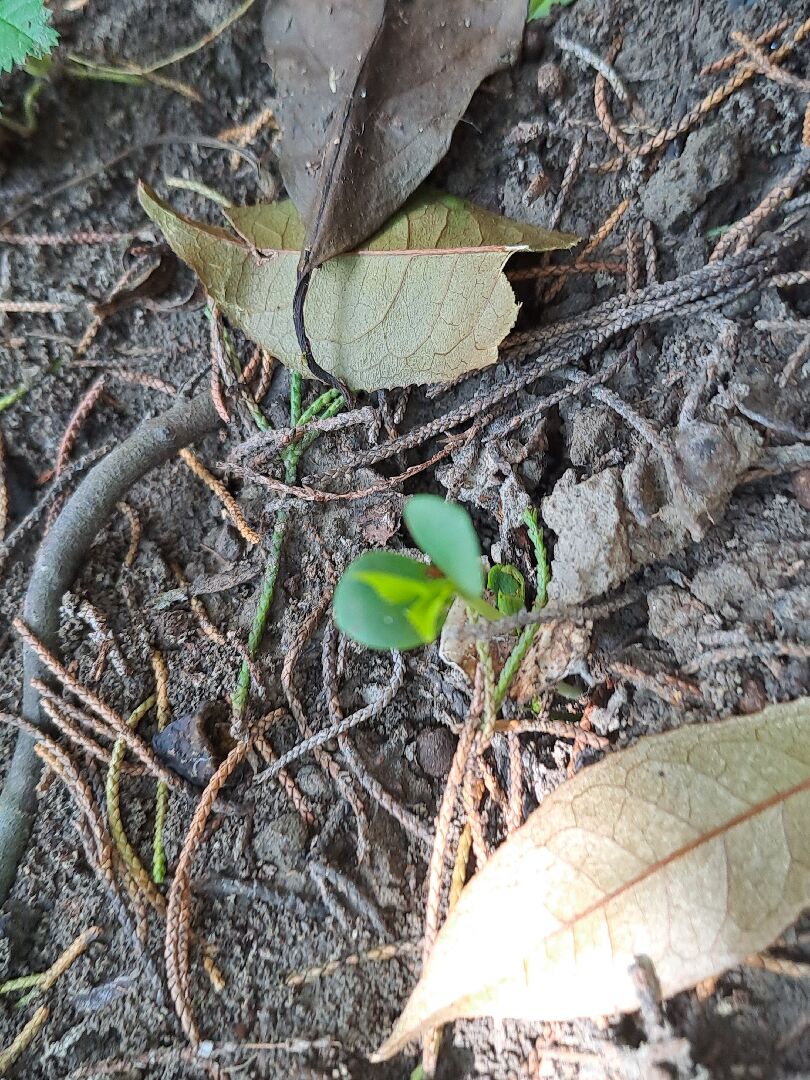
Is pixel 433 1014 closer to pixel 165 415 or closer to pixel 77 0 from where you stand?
pixel 165 415

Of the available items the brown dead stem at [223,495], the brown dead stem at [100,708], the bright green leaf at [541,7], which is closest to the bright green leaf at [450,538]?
the brown dead stem at [223,495]

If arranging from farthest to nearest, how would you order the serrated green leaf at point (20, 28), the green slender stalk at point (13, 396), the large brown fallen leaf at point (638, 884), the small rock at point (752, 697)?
the green slender stalk at point (13, 396) < the serrated green leaf at point (20, 28) < the small rock at point (752, 697) < the large brown fallen leaf at point (638, 884)

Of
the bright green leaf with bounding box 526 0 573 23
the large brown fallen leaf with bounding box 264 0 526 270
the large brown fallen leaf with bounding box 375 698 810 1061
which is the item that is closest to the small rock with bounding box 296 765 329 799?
the large brown fallen leaf with bounding box 375 698 810 1061

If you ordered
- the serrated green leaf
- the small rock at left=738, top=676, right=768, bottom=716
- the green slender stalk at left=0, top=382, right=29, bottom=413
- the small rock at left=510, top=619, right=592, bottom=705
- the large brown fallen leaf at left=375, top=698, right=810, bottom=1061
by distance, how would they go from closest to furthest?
1. the large brown fallen leaf at left=375, top=698, right=810, bottom=1061
2. the small rock at left=738, top=676, right=768, bottom=716
3. the small rock at left=510, top=619, right=592, bottom=705
4. the serrated green leaf
5. the green slender stalk at left=0, top=382, right=29, bottom=413

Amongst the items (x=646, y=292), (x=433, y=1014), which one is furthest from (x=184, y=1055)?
(x=646, y=292)

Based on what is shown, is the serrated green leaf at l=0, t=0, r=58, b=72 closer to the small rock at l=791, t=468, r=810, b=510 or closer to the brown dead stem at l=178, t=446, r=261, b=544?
the brown dead stem at l=178, t=446, r=261, b=544

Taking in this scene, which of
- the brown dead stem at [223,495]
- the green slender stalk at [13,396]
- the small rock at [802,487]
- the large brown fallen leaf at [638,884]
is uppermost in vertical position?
the green slender stalk at [13,396]

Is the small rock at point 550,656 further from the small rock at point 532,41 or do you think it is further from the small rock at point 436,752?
the small rock at point 532,41
